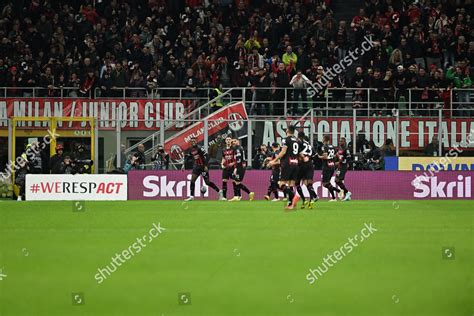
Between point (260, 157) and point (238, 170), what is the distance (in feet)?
8.04

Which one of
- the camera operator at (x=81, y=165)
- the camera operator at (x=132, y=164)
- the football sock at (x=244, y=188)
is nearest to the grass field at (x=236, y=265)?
the football sock at (x=244, y=188)

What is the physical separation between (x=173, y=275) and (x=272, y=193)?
22599 mm

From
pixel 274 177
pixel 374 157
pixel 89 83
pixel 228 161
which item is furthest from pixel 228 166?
pixel 89 83

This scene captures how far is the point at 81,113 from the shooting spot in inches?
1497

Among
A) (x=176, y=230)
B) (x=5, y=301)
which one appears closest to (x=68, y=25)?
(x=176, y=230)

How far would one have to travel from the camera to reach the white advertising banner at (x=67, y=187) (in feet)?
111

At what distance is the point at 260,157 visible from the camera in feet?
115

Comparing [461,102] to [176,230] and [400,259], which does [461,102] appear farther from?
[400,259]

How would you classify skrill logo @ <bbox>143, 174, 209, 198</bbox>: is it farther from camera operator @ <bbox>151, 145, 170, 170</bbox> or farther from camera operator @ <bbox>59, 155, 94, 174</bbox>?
camera operator @ <bbox>59, 155, 94, 174</bbox>

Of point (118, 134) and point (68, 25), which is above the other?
point (68, 25)

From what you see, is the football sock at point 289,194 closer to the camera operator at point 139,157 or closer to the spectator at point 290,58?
the camera operator at point 139,157

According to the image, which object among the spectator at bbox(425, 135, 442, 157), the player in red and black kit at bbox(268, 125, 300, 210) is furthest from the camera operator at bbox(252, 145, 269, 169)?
the player in red and black kit at bbox(268, 125, 300, 210)

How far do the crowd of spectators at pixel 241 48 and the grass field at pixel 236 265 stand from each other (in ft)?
40.3

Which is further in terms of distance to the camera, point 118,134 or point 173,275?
point 118,134
